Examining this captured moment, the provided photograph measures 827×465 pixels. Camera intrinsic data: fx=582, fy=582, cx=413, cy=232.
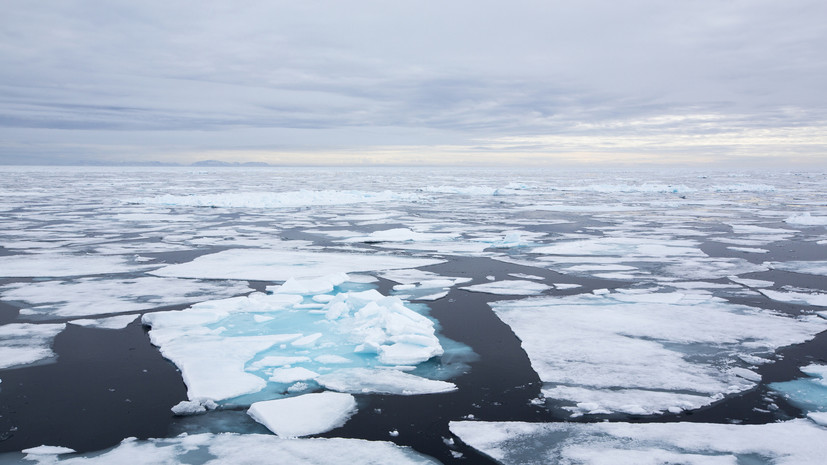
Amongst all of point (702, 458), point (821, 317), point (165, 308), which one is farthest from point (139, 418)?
point (821, 317)

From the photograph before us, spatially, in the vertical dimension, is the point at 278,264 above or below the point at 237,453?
above

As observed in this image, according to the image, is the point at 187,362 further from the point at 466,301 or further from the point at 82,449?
the point at 466,301

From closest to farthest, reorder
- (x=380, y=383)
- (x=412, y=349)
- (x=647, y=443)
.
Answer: (x=647, y=443) → (x=380, y=383) → (x=412, y=349)

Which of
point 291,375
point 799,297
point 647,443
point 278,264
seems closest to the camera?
point 647,443

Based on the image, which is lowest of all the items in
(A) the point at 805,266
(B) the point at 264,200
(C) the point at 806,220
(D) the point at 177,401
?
(D) the point at 177,401

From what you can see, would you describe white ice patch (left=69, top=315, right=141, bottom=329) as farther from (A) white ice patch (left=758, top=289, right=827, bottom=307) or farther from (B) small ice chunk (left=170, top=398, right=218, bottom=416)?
(A) white ice patch (left=758, top=289, right=827, bottom=307)

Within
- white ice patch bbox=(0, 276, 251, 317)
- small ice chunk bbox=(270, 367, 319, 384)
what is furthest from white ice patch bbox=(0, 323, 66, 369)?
small ice chunk bbox=(270, 367, 319, 384)

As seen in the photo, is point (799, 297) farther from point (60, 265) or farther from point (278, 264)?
point (60, 265)

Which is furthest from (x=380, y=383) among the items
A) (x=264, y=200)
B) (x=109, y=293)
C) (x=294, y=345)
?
(x=264, y=200)

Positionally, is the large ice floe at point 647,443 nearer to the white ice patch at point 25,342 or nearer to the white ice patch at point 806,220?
the white ice patch at point 25,342
